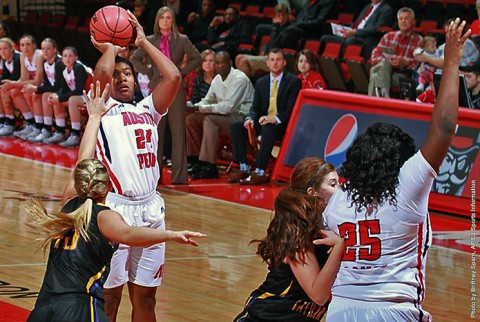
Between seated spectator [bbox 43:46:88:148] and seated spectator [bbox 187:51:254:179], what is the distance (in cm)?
276

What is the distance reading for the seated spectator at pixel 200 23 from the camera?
1823cm

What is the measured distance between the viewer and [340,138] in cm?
1184

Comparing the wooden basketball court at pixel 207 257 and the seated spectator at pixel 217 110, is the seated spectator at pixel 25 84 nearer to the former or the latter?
the wooden basketball court at pixel 207 257

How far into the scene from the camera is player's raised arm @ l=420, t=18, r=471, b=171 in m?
3.75

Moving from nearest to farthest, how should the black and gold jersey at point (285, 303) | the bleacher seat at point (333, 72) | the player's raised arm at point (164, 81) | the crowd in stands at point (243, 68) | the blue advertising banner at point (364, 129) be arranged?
1. the black and gold jersey at point (285, 303)
2. the player's raised arm at point (164, 81)
3. the blue advertising banner at point (364, 129)
4. the crowd in stands at point (243, 68)
5. the bleacher seat at point (333, 72)

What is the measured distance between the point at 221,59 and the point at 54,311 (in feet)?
30.6

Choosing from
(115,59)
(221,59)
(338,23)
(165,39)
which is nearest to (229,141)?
(221,59)

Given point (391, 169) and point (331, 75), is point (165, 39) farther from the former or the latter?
point (391, 169)

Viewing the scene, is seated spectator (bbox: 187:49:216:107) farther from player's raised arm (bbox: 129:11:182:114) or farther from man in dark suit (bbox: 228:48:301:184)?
player's raised arm (bbox: 129:11:182:114)

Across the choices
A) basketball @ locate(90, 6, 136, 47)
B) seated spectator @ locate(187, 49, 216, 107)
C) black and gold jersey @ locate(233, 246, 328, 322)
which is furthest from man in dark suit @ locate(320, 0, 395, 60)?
black and gold jersey @ locate(233, 246, 328, 322)

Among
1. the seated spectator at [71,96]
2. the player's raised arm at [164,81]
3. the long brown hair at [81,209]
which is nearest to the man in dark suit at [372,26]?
the seated spectator at [71,96]

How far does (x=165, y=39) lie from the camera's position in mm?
12273

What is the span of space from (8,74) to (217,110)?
5583 millimetres

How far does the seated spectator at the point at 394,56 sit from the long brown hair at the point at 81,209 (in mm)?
8932
